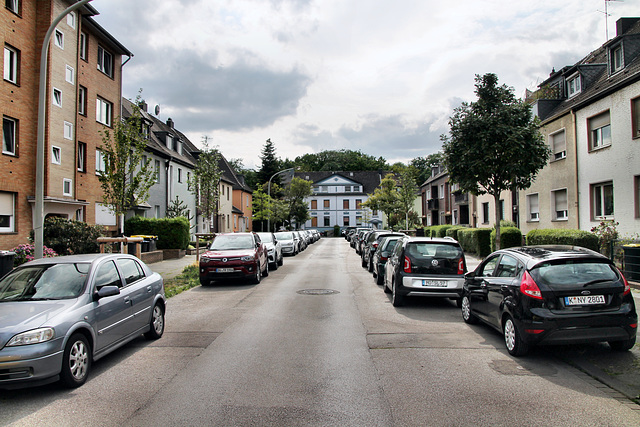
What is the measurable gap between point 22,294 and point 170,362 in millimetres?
2008

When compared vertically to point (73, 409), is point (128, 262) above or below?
above

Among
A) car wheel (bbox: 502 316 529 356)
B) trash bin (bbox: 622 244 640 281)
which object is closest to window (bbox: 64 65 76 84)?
car wheel (bbox: 502 316 529 356)

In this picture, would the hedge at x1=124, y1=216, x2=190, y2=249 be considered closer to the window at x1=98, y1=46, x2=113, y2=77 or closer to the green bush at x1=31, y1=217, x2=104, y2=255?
the window at x1=98, y1=46, x2=113, y2=77

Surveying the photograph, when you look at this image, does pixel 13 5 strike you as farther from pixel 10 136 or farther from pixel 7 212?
pixel 7 212

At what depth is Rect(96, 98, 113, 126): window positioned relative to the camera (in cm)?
2372

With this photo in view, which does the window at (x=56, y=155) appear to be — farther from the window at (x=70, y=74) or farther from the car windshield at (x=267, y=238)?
the car windshield at (x=267, y=238)

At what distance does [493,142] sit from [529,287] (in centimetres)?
895

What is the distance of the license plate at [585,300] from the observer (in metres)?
5.94

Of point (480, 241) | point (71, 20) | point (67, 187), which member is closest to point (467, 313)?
point (480, 241)

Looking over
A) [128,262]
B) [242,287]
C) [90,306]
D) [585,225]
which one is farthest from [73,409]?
[585,225]

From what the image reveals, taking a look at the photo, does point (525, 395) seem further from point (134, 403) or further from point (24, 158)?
point (24, 158)

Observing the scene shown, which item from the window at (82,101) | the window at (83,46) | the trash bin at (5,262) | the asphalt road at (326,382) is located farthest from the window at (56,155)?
the asphalt road at (326,382)

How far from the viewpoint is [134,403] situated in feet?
15.4

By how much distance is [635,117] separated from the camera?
16281 millimetres
